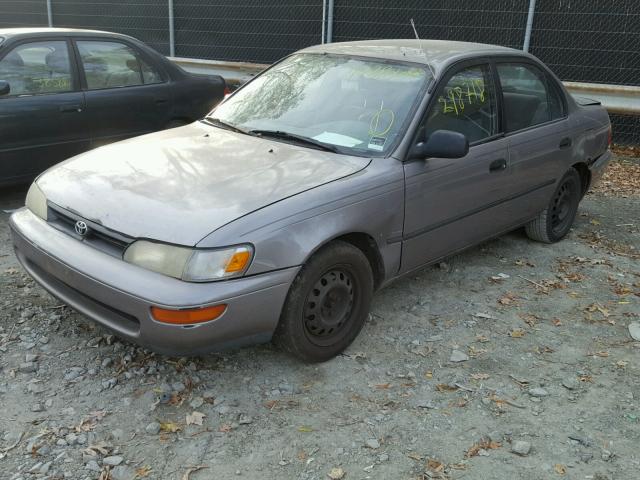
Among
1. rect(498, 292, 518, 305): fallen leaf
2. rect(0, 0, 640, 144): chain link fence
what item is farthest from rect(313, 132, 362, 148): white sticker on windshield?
rect(0, 0, 640, 144): chain link fence

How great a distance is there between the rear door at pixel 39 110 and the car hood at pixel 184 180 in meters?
1.95

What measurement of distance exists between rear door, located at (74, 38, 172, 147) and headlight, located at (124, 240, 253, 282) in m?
3.47

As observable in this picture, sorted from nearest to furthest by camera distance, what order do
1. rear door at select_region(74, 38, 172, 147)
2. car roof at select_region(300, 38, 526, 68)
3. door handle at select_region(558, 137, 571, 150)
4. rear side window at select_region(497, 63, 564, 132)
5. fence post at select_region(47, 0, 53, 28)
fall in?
1. car roof at select_region(300, 38, 526, 68)
2. rear side window at select_region(497, 63, 564, 132)
3. door handle at select_region(558, 137, 571, 150)
4. rear door at select_region(74, 38, 172, 147)
5. fence post at select_region(47, 0, 53, 28)

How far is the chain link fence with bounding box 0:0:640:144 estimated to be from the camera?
8719 mm

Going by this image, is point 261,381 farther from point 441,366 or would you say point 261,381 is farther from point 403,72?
point 403,72

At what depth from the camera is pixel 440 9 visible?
30.9 ft

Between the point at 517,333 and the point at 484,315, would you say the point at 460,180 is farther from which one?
the point at 517,333

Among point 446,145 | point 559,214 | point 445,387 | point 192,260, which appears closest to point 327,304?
point 445,387

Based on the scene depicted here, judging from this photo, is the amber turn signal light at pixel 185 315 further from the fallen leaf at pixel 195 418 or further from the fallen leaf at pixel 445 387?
the fallen leaf at pixel 445 387

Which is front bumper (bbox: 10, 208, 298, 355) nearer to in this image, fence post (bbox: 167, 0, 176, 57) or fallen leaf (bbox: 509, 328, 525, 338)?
fallen leaf (bbox: 509, 328, 525, 338)

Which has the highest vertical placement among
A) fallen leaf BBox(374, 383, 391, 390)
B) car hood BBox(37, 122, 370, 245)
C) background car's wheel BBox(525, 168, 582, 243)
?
car hood BBox(37, 122, 370, 245)

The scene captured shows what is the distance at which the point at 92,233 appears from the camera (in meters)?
3.24

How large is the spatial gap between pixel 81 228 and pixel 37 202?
0.61m

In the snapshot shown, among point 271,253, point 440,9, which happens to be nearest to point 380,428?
point 271,253
